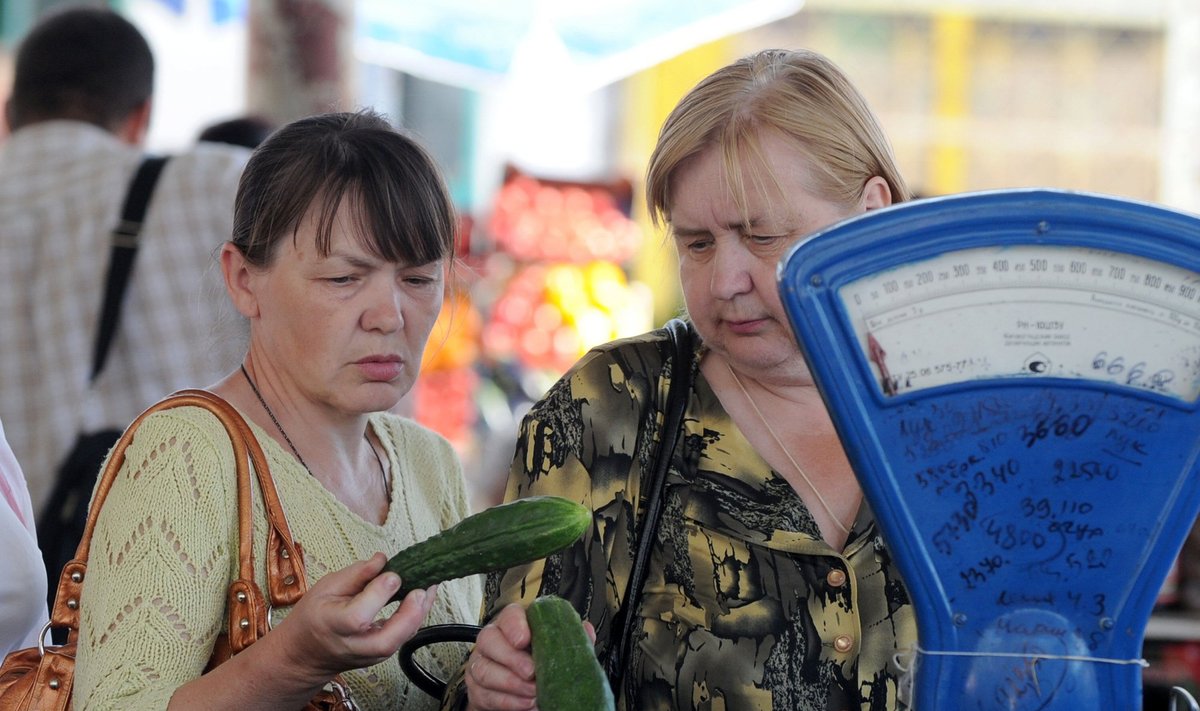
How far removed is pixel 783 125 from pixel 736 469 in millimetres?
422

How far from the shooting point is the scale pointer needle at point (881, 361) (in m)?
1.29

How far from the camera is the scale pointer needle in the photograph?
1.29 metres

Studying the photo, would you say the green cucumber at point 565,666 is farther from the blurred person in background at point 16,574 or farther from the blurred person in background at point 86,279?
the blurred person in background at point 86,279

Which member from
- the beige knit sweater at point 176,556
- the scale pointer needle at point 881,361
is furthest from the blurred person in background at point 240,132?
the scale pointer needle at point 881,361

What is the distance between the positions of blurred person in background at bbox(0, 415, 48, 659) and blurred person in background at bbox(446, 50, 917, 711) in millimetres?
679

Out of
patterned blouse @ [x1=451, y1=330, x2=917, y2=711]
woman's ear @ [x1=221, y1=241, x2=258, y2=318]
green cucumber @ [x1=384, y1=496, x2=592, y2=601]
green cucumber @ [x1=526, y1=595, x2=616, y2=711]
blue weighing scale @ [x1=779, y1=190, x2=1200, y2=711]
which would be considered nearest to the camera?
blue weighing scale @ [x1=779, y1=190, x2=1200, y2=711]

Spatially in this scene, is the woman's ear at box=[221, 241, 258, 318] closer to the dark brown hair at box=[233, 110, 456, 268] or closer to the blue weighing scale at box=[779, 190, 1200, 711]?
the dark brown hair at box=[233, 110, 456, 268]

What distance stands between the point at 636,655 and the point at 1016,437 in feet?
1.96

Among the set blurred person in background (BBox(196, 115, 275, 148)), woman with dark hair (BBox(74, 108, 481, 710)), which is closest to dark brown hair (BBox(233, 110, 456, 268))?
woman with dark hair (BBox(74, 108, 481, 710))

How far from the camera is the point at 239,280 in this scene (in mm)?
1926

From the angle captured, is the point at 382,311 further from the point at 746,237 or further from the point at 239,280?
the point at 746,237

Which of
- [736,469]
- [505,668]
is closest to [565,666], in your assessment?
[505,668]

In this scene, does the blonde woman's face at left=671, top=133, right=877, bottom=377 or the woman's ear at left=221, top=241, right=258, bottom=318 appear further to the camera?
the woman's ear at left=221, top=241, right=258, bottom=318

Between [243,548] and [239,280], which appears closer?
[243,548]
